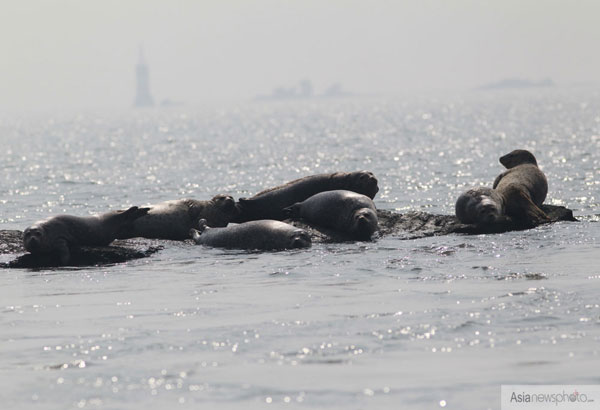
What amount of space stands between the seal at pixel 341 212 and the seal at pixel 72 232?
Result: 239 cm

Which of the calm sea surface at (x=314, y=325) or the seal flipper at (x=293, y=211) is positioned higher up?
the seal flipper at (x=293, y=211)

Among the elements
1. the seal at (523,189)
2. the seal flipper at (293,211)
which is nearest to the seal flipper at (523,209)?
the seal at (523,189)

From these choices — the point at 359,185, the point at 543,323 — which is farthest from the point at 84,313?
the point at 359,185

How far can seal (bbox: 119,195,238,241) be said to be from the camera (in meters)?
15.9

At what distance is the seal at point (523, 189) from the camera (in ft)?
53.8

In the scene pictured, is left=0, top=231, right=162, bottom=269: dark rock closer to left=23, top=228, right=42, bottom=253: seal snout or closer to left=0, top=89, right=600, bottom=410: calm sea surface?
left=23, top=228, right=42, bottom=253: seal snout

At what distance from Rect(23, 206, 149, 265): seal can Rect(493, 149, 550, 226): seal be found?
5403 mm

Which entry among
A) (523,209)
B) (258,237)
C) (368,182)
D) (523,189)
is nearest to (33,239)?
(258,237)

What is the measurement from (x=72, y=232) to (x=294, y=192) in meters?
3.83

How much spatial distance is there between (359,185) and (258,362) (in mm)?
8708

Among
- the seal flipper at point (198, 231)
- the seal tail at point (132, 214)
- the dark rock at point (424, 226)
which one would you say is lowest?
the dark rock at point (424, 226)

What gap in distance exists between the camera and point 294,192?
1714cm

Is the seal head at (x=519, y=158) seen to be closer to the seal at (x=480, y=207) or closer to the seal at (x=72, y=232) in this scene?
the seal at (x=480, y=207)

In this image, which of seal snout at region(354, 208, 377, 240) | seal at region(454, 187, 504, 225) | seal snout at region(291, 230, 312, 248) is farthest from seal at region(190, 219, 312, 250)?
seal at region(454, 187, 504, 225)
